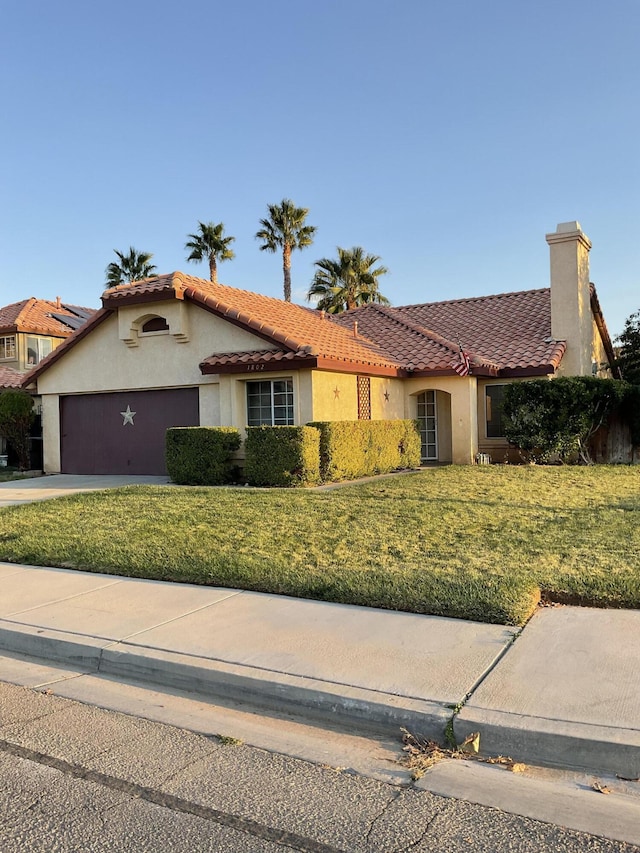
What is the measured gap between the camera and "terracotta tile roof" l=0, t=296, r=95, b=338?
3064 cm

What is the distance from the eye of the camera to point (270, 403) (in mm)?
17656

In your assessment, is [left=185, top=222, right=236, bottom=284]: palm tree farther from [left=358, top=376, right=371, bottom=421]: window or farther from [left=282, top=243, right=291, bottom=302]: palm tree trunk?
[left=358, top=376, right=371, bottom=421]: window

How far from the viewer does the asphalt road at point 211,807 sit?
3.24m

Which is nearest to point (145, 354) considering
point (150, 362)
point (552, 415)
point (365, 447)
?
point (150, 362)

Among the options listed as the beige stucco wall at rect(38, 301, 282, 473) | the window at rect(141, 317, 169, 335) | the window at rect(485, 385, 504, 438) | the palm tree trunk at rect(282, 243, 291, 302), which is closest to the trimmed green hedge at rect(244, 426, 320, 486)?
the beige stucco wall at rect(38, 301, 282, 473)

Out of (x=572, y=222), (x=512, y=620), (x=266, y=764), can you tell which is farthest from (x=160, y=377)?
(x=266, y=764)

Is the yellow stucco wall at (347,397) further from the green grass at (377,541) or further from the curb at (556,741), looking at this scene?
the curb at (556,741)

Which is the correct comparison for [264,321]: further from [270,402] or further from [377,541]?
[377,541]

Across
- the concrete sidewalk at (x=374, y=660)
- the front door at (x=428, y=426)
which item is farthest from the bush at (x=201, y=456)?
the concrete sidewalk at (x=374, y=660)

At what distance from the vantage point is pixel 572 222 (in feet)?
70.4

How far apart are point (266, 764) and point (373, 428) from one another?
1360 centimetres

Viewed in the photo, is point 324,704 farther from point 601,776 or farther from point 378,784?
point 601,776

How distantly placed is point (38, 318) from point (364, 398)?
64.2 ft

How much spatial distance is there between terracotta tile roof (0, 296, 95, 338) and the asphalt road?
29048 millimetres
